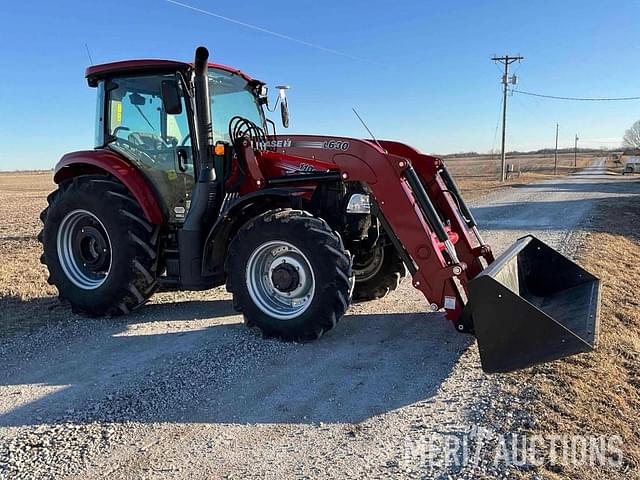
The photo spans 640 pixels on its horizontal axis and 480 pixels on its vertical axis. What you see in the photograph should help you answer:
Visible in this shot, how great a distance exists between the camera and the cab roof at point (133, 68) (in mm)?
5331

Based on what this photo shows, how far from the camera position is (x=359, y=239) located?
5379 mm

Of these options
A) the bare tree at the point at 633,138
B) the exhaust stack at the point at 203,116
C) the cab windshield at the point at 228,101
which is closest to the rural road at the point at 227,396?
the exhaust stack at the point at 203,116

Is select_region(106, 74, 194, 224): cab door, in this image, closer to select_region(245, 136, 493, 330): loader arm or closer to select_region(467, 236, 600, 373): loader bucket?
select_region(245, 136, 493, 330): loader arm

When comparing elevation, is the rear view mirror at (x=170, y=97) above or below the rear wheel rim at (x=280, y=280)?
above

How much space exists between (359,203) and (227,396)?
210 centimetres

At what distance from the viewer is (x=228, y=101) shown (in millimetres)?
5828

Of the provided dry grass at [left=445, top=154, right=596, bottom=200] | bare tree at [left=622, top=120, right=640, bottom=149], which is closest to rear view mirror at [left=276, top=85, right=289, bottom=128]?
dry grass at [left=445, top=154, right=596, bottom=200]

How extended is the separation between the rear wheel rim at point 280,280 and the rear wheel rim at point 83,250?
6.21ft

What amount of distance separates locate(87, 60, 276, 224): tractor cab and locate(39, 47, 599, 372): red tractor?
0.05 feet

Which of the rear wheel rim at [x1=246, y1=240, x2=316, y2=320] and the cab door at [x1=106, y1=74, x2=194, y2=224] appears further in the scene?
the cab door at [x1=106, y1=74, x2=194, y2=224]

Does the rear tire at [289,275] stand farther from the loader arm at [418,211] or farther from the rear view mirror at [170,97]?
the rear view mirror at [170,97]

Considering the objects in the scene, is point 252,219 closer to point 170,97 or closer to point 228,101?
point 170,97

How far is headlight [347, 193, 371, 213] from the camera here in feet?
15.9

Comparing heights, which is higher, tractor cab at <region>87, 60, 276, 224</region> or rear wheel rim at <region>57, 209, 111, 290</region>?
tractor cab at <region>87, 60, 276, 224</region>
